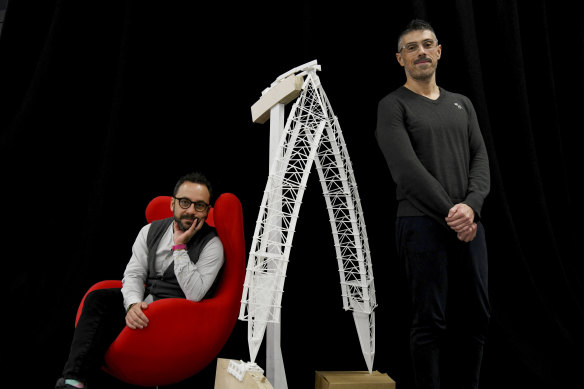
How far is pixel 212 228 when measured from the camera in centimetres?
238

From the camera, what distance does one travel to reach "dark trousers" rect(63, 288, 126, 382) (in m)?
1.96

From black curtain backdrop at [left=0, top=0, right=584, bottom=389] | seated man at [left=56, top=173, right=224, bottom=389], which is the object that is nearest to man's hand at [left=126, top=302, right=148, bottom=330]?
seated man at [left=56, top=173, right=224, bottom=389]

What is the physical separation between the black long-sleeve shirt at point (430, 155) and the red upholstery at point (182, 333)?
796 mm

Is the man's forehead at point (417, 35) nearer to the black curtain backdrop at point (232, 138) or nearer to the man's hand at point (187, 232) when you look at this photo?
the black curtain backdrop at point (232, 138)

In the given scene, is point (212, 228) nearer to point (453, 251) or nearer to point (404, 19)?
point (453, 251)

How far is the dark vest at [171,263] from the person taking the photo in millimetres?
2248

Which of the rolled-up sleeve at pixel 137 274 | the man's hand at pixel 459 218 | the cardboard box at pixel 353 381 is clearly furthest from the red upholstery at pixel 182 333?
the man's hand at pixel 459 218

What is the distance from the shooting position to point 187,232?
220 cm

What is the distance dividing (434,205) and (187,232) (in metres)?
1.04

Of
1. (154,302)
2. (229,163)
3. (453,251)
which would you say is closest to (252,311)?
(154,302)

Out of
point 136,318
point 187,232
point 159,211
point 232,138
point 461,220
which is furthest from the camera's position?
point 232,138

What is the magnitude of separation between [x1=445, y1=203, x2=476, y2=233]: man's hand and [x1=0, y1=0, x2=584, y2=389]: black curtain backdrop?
105 centimetres

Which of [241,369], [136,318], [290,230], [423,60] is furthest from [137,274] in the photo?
[423,60]

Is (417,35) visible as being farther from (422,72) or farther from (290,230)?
(290,230)
